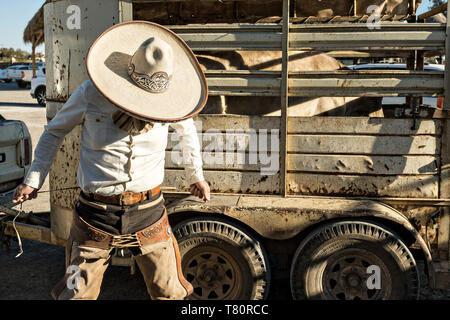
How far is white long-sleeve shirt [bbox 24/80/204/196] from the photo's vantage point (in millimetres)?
2672

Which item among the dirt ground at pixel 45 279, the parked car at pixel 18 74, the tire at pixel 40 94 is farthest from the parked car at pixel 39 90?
the dirt ground at pixel 45 279

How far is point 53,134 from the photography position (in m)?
2.76

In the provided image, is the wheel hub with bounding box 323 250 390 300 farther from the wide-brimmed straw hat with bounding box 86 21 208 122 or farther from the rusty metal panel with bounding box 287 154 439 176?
the wide-brimmed straw hat with bounding box 86 21 208 122

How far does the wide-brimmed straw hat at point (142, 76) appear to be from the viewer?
2.50m

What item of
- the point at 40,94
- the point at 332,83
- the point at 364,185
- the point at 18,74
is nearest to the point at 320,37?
the point at 332,83

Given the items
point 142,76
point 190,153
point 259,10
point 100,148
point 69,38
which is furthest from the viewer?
point 259,10

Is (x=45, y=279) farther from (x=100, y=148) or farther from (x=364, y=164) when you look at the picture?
(x=364, y=164)

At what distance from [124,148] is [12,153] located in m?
3.24

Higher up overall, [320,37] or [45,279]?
[320,37]

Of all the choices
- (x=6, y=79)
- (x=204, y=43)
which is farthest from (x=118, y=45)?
(x=6, y=79)

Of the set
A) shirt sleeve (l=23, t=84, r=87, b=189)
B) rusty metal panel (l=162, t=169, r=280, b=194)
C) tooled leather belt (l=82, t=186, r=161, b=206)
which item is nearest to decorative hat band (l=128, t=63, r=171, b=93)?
shirt sleeve (l=23, t=84, r=87, b=189)

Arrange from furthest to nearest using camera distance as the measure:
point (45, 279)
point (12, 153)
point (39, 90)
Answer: point (39, 90) < point (12, 153) < point (45, 279)
